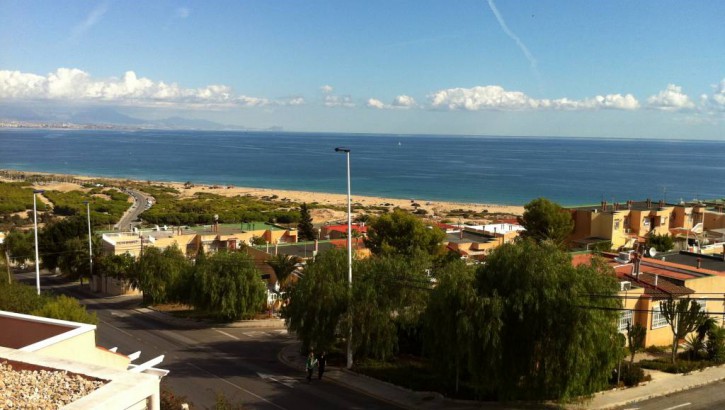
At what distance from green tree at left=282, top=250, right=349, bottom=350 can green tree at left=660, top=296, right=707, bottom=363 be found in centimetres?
1339

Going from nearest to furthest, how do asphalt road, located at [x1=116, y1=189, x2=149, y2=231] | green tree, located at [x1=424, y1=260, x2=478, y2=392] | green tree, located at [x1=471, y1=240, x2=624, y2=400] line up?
green tree, located at [x1=471, y1=240, x2=624, y2=400] → green tree, located at [x1=424, y1=260, x2=478, y2=392] → asphalt road, located at [x1=116, y1=189, x2=149, y2=231]

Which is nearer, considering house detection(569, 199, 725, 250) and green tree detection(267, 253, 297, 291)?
green tree detection(267, 253, 297, 291)

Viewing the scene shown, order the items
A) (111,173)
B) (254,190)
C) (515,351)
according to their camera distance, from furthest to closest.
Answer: (111,173), (254,190), (515,351)

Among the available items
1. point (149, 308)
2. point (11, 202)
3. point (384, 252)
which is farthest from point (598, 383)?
point (11, 202)

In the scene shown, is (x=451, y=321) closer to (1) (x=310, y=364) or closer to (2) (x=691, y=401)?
(1) (x=310, y=364)

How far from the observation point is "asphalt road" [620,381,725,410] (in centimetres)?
2119

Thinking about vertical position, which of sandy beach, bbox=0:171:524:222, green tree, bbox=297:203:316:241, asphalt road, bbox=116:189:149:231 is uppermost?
green tree, bbox=297:203:316:241

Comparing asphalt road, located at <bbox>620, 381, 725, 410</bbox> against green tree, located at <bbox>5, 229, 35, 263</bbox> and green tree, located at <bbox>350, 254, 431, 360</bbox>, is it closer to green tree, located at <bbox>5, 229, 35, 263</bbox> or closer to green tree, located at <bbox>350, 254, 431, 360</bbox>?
green tree, located at <bbox>350, 254, 431, 360</bbox>

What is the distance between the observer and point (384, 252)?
39000 mm

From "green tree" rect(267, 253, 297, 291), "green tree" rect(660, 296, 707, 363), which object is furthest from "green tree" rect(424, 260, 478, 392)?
"green tree" rect(267, 253, 297, 291)

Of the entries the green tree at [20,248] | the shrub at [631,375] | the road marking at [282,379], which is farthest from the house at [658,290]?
the green tree at [20,248]

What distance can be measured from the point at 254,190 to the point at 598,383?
422 ft

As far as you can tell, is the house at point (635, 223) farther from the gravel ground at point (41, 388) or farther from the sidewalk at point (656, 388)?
the gravel ground at point (41, 388)

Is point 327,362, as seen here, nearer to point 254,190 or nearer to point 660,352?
point 660,352
